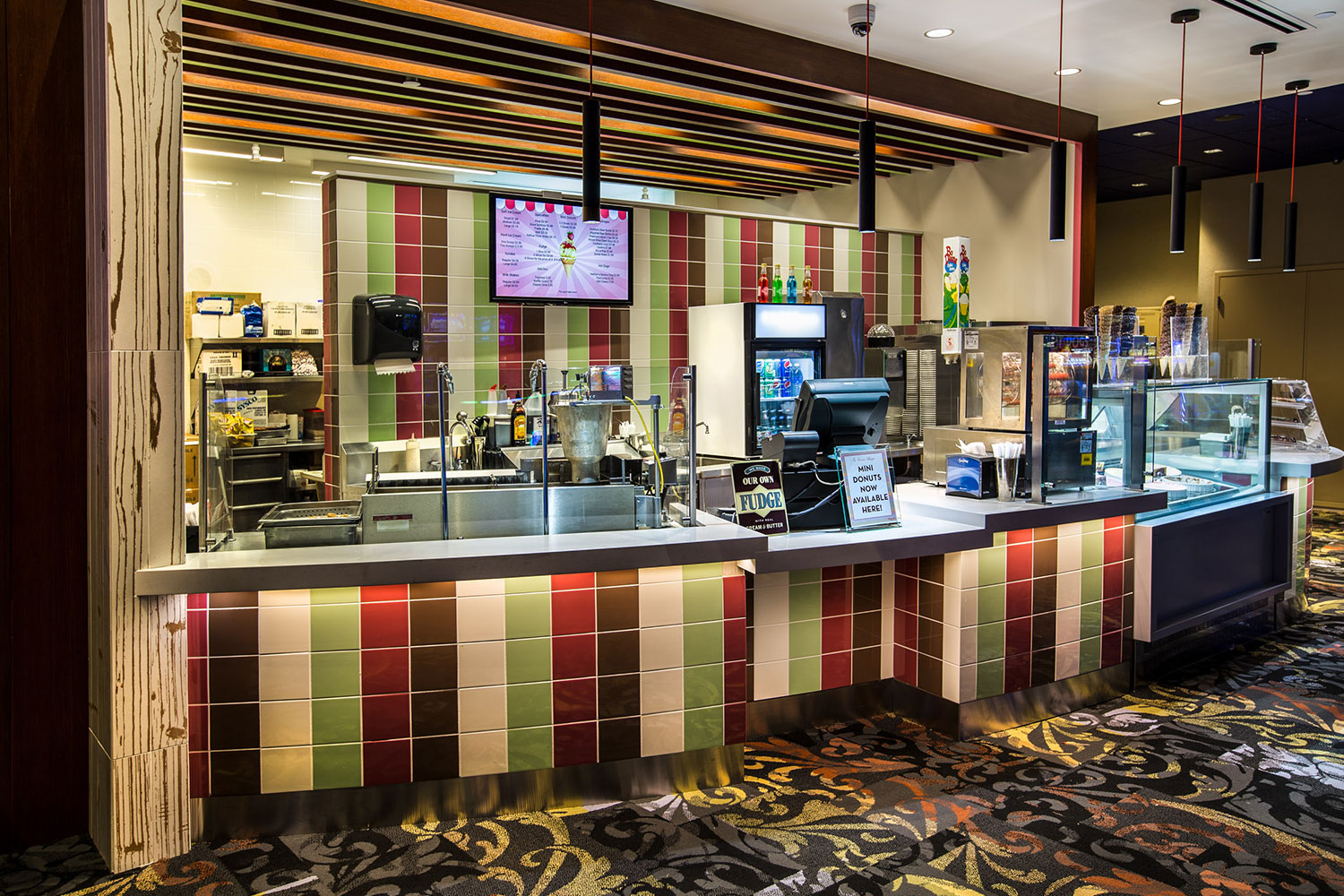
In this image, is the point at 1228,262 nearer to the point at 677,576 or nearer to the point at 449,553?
the point at 677,576

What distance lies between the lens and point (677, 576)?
331 centimetres

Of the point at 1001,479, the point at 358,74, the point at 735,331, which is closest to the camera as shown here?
the point at 1001,479

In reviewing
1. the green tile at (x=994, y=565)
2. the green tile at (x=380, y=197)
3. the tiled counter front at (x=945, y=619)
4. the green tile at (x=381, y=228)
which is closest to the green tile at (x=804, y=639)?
the tiled counter front at (x=945, y=619)

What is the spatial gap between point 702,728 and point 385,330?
78.8 inches

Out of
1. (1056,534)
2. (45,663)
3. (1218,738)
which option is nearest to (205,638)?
Result: (45,663)

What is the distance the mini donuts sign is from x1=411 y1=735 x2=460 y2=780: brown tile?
1.39 metres

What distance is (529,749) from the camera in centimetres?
321

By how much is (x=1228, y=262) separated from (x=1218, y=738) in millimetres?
8813

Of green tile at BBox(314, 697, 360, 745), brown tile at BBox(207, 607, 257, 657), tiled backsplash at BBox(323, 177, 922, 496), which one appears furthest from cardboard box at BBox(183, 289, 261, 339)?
green tile at BBox(314, 697, 360, 745)

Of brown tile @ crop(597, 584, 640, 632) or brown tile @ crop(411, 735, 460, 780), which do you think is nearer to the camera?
brown tile @ crop(411, 735, 460, 780)

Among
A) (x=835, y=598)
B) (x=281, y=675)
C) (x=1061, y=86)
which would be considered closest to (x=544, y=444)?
(x=281, y=675)

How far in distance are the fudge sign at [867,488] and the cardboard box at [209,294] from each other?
539 cm

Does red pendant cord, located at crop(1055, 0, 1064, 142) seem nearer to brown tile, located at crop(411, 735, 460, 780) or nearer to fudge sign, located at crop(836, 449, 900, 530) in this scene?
fudge sign, located at crop(836, 449, 900, 530)

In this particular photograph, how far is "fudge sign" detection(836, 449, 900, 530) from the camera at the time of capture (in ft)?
12.6
